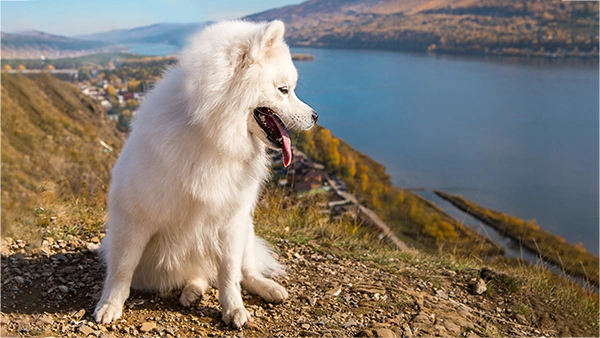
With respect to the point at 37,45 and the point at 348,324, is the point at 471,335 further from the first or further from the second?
the point at 37,45

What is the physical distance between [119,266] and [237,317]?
2.91 ft

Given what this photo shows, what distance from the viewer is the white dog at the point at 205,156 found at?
269 centimetres

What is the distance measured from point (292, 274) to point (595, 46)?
84.3 m

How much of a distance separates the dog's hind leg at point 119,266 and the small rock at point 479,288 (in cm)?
298

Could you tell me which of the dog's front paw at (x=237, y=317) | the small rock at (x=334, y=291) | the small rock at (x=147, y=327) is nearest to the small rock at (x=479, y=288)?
the small rock at (x=334, y=291)

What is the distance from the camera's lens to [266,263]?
4000 millimetres

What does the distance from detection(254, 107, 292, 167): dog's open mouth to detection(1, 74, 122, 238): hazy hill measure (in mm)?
3048

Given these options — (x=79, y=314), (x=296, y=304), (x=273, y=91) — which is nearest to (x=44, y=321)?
(x=79, y=314)

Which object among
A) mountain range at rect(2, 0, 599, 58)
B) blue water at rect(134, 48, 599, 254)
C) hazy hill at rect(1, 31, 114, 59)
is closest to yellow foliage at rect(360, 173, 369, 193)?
blue water at rect(134, 48, 599, 254)

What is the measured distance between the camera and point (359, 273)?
4.34 meters

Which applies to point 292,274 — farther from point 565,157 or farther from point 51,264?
point 565,157

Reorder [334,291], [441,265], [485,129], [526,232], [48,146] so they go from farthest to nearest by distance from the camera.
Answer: [485,129] → [48,146] → [526,232] → [441,265] → [334,291]

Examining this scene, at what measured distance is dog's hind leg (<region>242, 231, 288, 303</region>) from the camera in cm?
356

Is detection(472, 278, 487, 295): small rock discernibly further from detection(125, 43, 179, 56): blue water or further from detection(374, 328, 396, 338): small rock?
detection(125, 43, 179, 56): blue water
